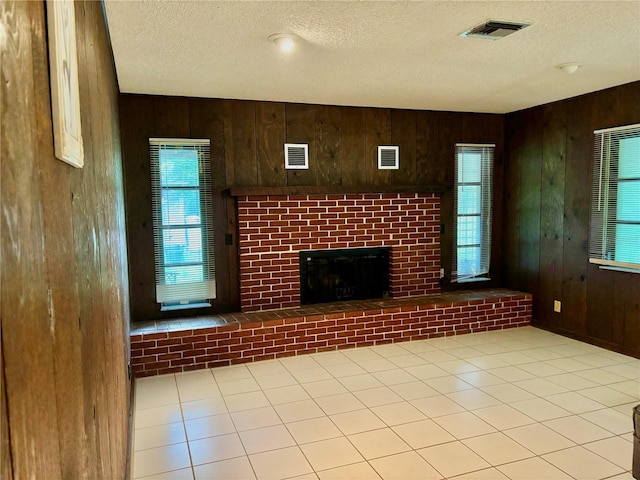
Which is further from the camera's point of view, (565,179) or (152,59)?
(565,179)

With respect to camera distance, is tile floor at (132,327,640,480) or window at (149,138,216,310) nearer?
tile floor at (132,327,640,480)

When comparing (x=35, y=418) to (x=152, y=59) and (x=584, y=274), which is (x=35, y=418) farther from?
(x=584, y=274)

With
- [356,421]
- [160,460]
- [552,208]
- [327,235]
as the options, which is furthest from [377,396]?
[552,208]

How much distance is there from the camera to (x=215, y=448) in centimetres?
270

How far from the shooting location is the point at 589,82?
159 inches

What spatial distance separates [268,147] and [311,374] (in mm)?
2259

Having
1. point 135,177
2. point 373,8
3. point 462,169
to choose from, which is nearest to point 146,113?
point 135,177

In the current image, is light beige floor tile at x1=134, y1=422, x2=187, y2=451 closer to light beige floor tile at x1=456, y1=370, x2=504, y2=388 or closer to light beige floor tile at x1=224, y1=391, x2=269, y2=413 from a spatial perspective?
light beige floor tile at x1=224, y1=391, x2=269, y2=413

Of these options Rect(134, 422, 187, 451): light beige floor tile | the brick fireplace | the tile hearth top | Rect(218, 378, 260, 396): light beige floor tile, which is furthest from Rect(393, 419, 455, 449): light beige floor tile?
the brick fireplace

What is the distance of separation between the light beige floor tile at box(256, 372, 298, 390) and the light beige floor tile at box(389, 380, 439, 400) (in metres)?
0.83

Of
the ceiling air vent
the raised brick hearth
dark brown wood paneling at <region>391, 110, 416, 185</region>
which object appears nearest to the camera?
the ceiling air vent

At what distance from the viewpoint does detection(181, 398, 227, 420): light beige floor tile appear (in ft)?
10.3

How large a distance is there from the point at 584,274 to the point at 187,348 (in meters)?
3.94

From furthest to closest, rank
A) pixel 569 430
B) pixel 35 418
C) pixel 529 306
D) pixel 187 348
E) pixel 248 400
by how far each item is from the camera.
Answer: pixel 529 306 → pixel 187 348 → pixel 248 400 → pixel 569 430 → pixel 35 418
